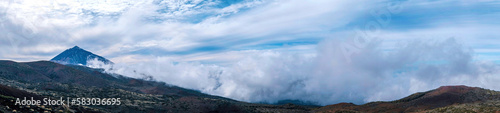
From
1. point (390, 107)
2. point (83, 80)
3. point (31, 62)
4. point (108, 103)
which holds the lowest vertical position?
point (390, 107)

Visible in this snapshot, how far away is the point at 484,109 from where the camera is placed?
244 feet

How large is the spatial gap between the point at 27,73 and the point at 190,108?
358ft

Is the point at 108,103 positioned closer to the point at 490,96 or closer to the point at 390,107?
the point at 390,107

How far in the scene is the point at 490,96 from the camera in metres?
97.7

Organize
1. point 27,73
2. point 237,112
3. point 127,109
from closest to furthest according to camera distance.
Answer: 1. point 127,109
2. point 237,112
3. point 27,73

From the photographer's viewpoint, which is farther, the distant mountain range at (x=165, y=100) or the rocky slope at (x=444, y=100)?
the rocky slope at (x=444, y=100)

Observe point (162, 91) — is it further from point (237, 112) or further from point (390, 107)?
point (390, 107)

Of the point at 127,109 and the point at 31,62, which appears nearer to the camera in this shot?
the point at 127,109

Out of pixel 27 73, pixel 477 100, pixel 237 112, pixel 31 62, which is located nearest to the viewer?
pixel 237 112

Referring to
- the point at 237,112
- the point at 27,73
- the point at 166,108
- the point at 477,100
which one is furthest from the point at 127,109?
the point at 477,100

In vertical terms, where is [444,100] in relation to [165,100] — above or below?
below

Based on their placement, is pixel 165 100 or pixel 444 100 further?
pixel 444 100

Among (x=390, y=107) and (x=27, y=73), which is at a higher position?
(x=27, y=73)

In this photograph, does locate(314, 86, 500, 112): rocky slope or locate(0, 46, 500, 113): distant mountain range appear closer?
locate(0, 46, 500, 113): distant mountain range
